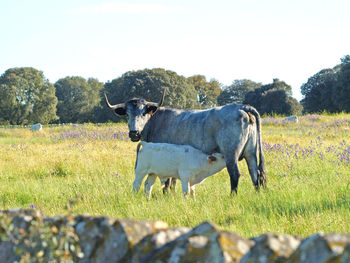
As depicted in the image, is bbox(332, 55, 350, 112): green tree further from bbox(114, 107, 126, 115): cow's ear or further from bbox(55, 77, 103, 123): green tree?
bbox(114, 107, 126, 115): cow's ear

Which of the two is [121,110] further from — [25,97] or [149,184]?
[25,97]

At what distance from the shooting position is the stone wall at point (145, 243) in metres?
1.94

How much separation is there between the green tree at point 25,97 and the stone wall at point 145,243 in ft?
232

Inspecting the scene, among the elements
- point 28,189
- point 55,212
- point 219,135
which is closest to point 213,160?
point 219,135

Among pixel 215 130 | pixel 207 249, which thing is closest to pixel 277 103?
pixel 215 130

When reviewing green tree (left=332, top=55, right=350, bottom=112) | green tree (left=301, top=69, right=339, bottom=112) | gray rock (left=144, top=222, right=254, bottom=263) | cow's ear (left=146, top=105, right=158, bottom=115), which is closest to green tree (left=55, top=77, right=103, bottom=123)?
green tree (left=301, top=69, right=339, bottom=112)

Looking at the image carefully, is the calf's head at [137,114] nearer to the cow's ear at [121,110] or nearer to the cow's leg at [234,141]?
the cow's ear at [121,110]

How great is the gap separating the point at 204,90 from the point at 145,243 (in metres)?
86.4

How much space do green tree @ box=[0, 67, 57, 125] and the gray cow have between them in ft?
212

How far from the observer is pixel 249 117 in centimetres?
788

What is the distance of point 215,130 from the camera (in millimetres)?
7953

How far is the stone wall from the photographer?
6.36 feet

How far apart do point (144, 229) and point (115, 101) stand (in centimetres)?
5798

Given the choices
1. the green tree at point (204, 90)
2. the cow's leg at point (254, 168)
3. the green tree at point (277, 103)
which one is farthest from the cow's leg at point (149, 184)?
the green tree at point (204, 90)
